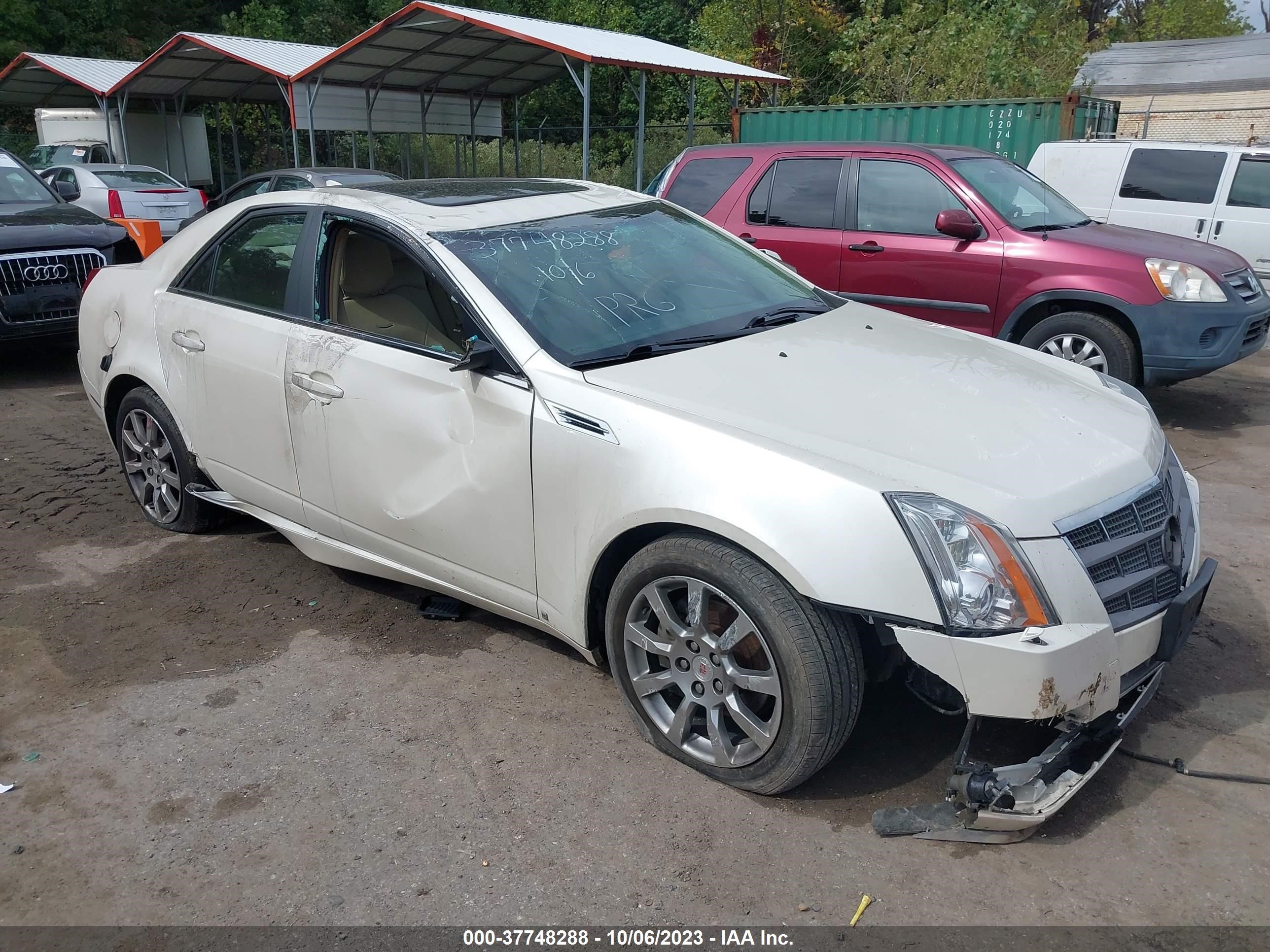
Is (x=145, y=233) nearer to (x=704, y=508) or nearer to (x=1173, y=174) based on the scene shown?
(x=704, y=508)

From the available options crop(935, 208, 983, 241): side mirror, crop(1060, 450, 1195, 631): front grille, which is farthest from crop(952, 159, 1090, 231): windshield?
crop(1060, 450, 1195, 631): front grille

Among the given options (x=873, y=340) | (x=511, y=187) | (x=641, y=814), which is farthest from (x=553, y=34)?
(x=641, y=814)

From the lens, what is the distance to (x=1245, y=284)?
705 centimetres

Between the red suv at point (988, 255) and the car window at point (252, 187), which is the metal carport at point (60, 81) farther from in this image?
the red suv at point (988, 255)

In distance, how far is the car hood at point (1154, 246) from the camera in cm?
679

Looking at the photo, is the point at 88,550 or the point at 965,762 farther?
the point at 88,550

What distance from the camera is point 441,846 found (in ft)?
9.34

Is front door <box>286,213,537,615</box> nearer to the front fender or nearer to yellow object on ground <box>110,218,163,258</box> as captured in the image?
the front fender

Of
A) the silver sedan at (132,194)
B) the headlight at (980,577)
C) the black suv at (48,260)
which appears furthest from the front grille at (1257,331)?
the silver sedan at (132,194)

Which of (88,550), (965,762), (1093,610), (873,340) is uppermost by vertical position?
(873,340)

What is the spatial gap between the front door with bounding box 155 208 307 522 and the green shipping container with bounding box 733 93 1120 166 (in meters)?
9.31

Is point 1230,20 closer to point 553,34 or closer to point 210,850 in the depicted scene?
point 553,34

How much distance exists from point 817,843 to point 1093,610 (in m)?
0.97

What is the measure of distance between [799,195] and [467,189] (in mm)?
4119
